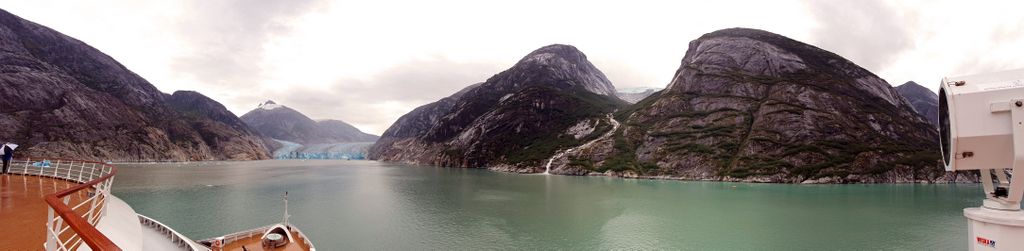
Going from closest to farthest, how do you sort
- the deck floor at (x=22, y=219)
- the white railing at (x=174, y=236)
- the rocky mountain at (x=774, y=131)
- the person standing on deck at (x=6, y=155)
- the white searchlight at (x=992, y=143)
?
the deck floor at (x=22, y=219) → the white searchlight at (x=992, y=143) → the white railing at (x=174, y=236) → the person standing on deck at (x=6, y=155) → the rocky mountain at (x=774, y=131)

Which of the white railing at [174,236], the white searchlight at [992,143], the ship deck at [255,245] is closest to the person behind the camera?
the white searchlight at [992,143]

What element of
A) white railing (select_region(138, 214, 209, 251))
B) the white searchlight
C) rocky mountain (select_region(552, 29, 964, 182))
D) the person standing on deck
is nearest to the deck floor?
white railing (select_region(138, 214, 209, 251))

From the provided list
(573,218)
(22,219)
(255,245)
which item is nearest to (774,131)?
(573,218)

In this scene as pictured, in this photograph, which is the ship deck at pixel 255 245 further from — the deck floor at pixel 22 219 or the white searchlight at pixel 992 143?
the white searchlight at pixel 992 143

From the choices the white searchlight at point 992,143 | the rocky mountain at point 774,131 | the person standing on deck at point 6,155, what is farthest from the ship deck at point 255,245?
the rocky mountain at point 774,131

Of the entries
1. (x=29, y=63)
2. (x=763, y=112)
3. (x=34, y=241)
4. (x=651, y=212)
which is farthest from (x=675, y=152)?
(x=29, y=63)
